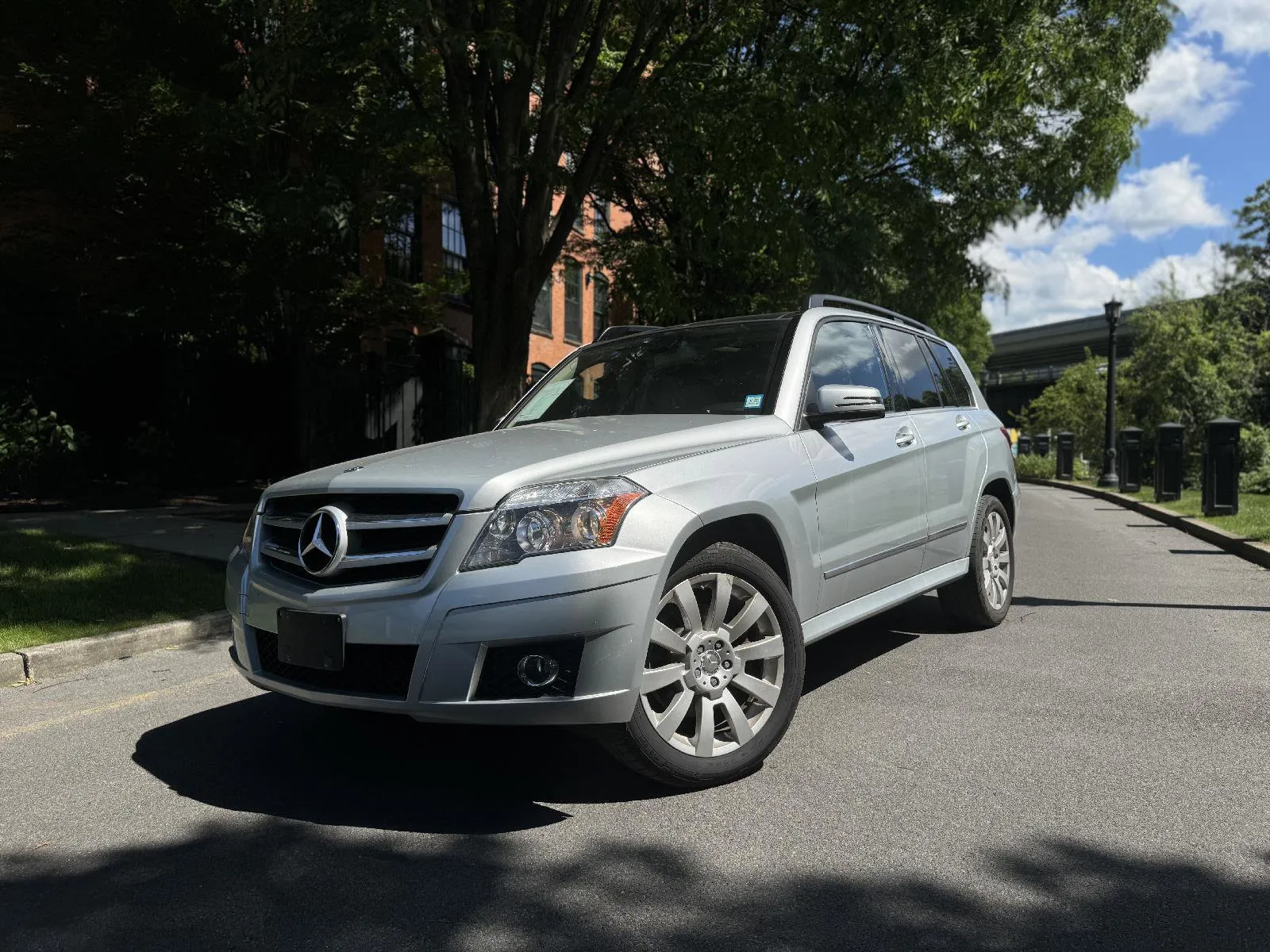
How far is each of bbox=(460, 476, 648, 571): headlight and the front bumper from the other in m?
0.04

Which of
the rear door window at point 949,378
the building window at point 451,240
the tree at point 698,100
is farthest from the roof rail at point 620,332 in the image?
the building window at point 451,240

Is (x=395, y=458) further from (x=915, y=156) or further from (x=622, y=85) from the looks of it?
(x=915, y=156)

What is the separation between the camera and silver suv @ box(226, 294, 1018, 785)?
327 cm

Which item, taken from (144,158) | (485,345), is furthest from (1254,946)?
(144,158)

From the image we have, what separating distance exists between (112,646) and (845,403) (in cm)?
444

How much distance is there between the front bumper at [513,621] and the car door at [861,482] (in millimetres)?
1242

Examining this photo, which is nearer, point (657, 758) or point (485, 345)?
point (657, 758)

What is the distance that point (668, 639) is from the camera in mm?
3521

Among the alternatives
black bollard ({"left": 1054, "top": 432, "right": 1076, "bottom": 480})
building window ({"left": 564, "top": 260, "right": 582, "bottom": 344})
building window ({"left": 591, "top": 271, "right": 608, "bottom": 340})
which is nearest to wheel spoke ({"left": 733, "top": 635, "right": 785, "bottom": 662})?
building window ({"left": 591, "top": 271, "right": 608, "bottom": 340})

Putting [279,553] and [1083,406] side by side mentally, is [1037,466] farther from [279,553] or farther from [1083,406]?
[279,553]

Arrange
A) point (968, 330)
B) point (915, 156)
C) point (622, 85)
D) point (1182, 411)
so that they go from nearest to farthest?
point (622, 85) → point (915, 156) → point (1182, 411) → point (968, 330)

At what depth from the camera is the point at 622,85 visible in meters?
10.9

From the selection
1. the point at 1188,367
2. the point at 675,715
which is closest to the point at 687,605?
the point at 675,715

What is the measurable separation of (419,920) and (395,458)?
186 centimetres
